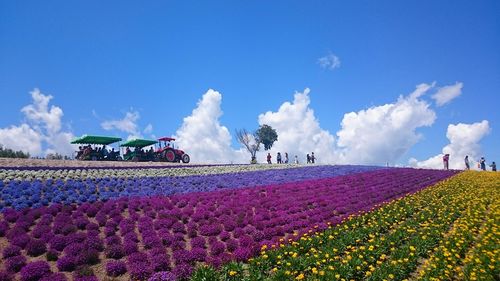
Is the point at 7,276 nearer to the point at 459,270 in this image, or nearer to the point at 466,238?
the point at 459,270

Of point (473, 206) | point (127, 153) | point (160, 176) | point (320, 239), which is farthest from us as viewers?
point (127, 153)

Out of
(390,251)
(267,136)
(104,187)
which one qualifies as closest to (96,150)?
(104,187)

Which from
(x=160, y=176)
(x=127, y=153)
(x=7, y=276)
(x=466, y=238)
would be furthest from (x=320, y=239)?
(x=127, y=153)

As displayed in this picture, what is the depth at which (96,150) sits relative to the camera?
1474 inches

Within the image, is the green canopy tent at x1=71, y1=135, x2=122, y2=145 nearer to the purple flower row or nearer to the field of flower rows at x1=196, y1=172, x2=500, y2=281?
the purple flower row

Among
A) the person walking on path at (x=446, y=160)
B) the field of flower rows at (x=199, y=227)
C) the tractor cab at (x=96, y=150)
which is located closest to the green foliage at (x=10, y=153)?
the tractor cab at (x=96, y=150)

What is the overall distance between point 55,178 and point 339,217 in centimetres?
1562

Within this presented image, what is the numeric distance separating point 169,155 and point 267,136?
152 feet

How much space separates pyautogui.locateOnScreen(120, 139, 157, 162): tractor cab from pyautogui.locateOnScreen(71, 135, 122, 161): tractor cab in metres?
1.07

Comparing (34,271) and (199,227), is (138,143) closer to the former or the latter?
(199,227)

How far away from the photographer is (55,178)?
20938 millimetres

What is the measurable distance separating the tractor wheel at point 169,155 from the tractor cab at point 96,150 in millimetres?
4626

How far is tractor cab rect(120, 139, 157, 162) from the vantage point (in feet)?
127

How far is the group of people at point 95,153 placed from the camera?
3656cm
